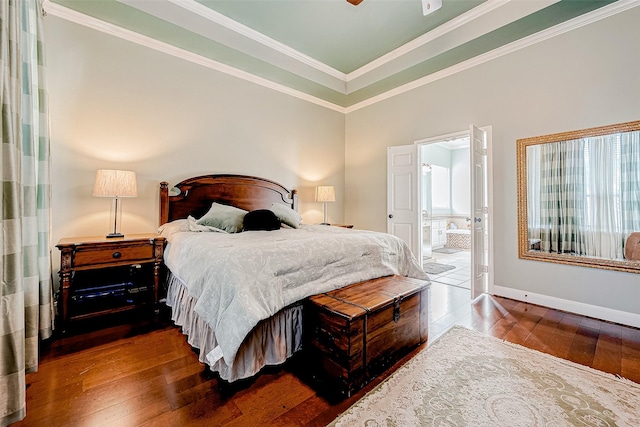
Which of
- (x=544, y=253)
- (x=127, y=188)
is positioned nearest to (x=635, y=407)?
(x=544, y=253)

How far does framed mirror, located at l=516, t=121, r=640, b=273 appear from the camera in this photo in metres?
2.58

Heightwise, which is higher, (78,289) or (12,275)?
(12,275)

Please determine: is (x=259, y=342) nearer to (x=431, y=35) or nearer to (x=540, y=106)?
(x=540, y=106)

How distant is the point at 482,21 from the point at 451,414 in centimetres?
375

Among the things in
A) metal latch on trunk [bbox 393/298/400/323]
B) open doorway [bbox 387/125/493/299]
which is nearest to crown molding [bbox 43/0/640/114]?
open doorway [bbox 387/125/493/299]

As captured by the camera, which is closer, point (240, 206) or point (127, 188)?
point (127, 188)

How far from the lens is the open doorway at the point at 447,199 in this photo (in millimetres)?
6656

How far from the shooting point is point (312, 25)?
10.7ft

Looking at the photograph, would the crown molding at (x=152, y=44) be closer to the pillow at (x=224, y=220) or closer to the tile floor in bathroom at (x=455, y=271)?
the pillow at (x=224, y=220)

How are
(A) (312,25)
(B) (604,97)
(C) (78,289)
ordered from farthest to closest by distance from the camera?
(A) (312,25) → (B) (604,97) → (C) (78,289)

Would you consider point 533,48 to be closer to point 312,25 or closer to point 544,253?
point 544,253

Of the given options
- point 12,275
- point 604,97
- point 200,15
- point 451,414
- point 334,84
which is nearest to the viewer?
point 12,275

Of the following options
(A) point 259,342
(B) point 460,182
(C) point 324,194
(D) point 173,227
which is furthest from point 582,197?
(B) point 460,182

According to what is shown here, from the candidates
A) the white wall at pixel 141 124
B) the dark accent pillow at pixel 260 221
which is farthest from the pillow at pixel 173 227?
the dark accent pillow at pixel 260 221
